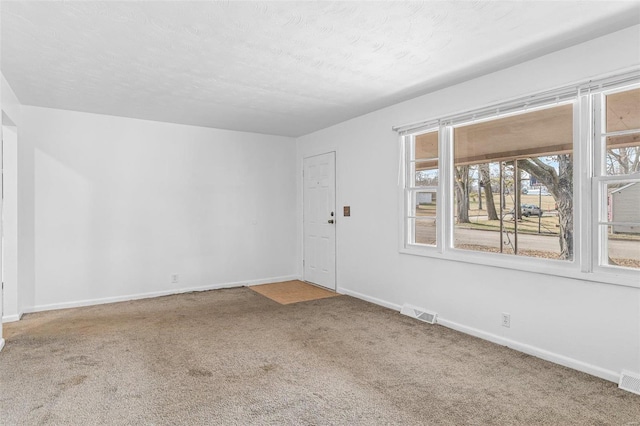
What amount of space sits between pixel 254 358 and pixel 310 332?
31.6 inches

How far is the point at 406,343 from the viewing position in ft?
11.3

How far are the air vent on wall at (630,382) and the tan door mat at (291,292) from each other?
3362 millimetres

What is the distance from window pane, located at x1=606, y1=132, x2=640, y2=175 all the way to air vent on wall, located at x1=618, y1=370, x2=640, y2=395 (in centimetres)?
142

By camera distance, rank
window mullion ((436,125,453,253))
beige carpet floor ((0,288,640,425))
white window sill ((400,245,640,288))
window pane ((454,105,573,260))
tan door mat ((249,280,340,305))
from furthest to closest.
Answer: tan door mat ((249,280,340,305)) < window mullion ((436,125,453,253)) < window pane ((454,105,573,260)) < white window sill ((400,245,640,288)) < beige carpet floor ((0,288,640,425))

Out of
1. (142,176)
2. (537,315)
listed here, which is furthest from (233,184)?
(537,315)

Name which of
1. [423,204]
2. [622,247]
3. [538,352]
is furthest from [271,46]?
[538,352]

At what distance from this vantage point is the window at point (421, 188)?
418 cm

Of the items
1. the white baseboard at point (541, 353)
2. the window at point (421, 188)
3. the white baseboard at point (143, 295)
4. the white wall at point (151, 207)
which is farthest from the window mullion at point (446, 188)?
the white baseboard at point (143, 295)

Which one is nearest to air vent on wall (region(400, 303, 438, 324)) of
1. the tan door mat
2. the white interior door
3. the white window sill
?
the white window sill

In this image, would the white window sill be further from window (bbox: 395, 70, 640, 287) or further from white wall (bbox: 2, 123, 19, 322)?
white wall (bbox: 2, 123, 19, 322)

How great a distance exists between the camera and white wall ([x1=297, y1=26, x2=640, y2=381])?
270 cm

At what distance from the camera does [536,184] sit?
3301 mm

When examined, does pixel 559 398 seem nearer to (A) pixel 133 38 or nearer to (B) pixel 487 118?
(B) pixel 487 118

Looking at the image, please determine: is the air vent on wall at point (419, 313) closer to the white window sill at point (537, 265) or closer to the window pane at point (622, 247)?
the white window sill at point (537, 265)
